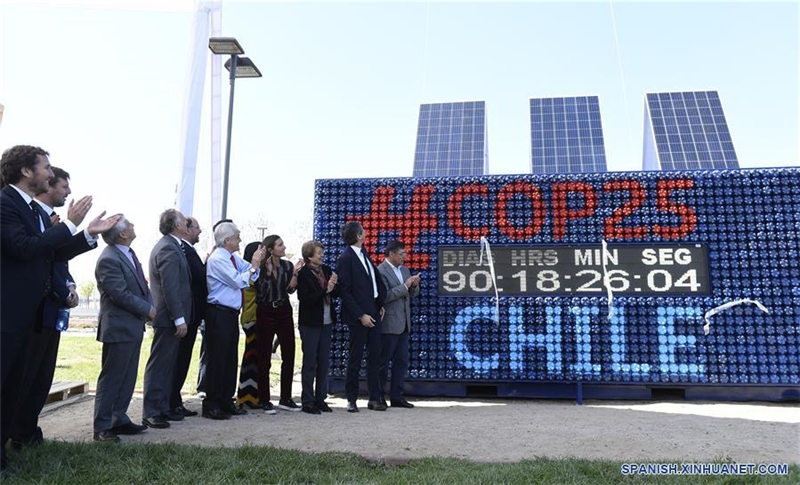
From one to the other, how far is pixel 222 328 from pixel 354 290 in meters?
1.56

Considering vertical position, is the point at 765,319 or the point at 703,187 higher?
the point at 703,187

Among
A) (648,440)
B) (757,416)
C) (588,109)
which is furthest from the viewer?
(588,109)

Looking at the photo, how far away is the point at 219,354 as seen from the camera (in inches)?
222

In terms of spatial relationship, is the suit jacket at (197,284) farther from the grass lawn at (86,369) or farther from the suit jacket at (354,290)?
the grass lawn at (86,369)

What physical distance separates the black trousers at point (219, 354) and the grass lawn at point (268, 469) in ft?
5.34

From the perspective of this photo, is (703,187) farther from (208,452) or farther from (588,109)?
(588,109)

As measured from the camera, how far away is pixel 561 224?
24.4 ft

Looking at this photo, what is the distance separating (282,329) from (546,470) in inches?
143

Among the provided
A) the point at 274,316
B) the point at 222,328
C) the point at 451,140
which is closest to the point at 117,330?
the point at 222,328

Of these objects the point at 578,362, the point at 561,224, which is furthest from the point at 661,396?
the point at 561,224

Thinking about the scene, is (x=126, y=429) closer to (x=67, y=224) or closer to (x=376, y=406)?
(x=67, y=224)

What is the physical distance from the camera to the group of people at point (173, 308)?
3729 millimetres

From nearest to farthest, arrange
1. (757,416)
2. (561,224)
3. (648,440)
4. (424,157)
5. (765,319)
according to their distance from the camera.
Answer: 1. (648,440)
2. (757,416)
3. (765,319)
4. (561,224)
5. (424,157)

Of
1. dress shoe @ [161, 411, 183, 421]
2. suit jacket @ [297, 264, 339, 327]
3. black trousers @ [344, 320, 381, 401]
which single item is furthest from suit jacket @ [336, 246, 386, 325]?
dress shoe @ [161, 411, 183, 421]
